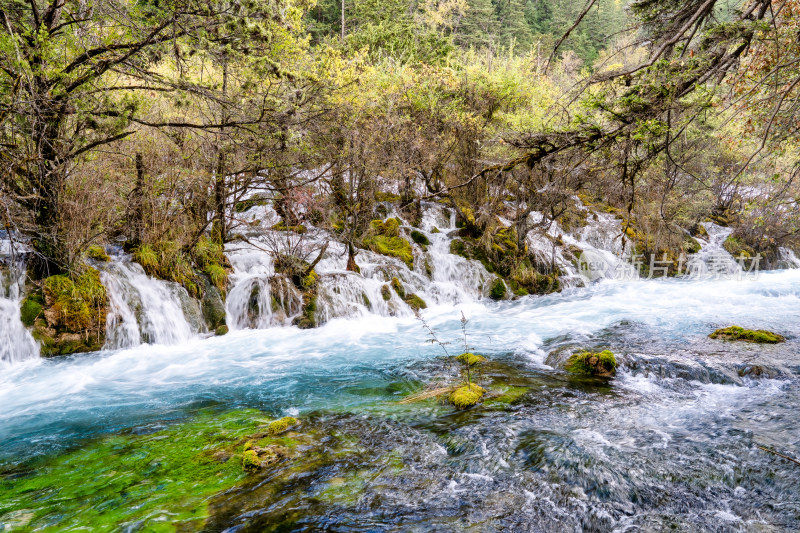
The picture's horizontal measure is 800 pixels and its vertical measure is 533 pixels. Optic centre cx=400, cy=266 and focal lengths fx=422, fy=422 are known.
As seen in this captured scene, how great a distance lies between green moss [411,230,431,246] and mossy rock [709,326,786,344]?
9470 mm

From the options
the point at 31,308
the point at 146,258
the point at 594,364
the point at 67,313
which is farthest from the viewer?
the point at 146,258

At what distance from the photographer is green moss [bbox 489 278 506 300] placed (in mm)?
15086

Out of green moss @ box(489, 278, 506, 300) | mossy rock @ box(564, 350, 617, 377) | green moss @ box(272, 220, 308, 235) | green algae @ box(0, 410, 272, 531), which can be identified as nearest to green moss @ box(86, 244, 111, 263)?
green moss @ box(272, 220, 308, 235)

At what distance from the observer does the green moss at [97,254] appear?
9.45 m

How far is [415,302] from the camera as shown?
1326cm

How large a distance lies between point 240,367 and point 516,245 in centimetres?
1172

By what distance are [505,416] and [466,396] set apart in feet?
2.07

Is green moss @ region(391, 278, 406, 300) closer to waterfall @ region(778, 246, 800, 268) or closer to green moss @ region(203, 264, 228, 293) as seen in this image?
green moss @ region(203, 264, 228, 293)

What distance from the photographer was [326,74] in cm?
1180

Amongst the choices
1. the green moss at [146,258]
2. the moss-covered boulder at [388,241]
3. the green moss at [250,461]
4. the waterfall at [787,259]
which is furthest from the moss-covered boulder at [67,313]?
the waterfall at [787,259]

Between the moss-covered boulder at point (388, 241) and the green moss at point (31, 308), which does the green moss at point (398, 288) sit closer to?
the moss-covered boulder at point (388, 241)

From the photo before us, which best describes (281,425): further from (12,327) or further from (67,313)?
(12,327)

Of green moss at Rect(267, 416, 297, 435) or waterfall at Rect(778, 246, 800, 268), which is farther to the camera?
waterfall at Rect(778, 246, 800, 268)

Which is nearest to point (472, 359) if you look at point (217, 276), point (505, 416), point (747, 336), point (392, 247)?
point (505, 416)
